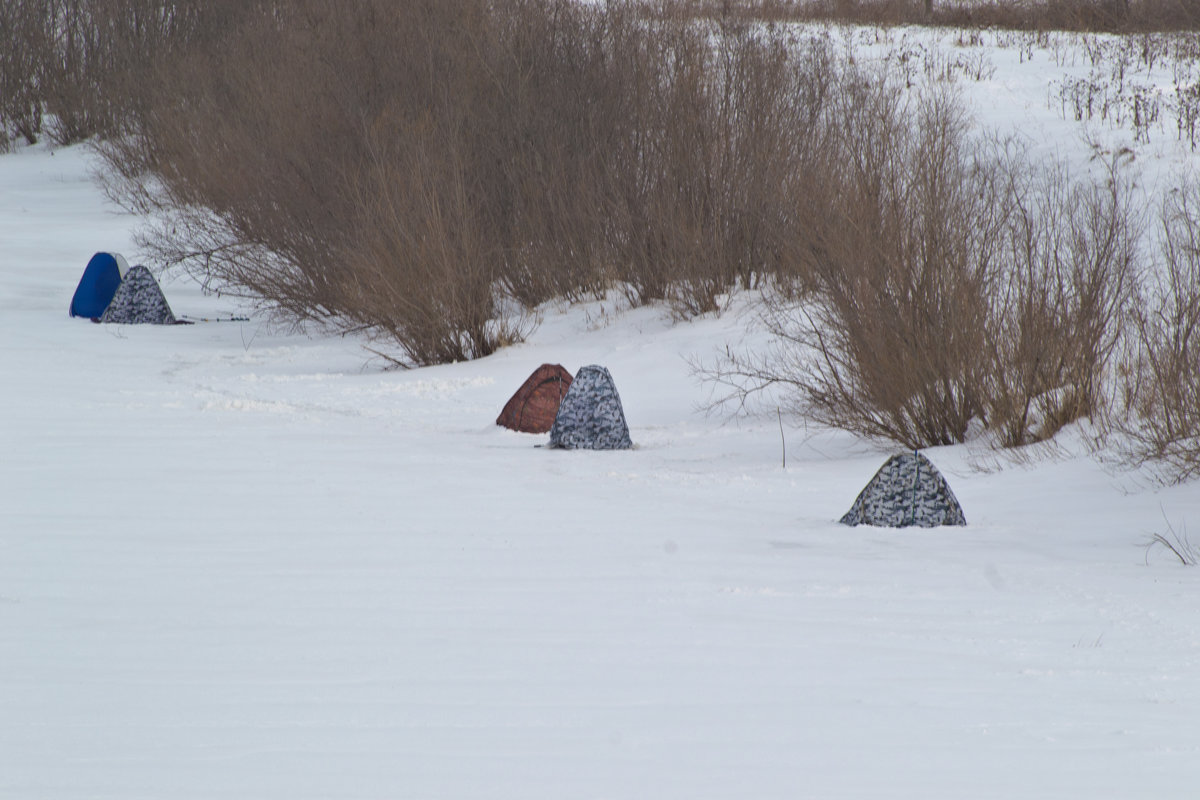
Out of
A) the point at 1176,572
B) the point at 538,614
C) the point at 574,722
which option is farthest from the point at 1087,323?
the point at 574,722

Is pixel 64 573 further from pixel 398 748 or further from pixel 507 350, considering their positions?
pixel 507 350

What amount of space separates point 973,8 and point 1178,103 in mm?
14403

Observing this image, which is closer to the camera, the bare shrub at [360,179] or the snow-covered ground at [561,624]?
the snow-covered ground at [561,624]

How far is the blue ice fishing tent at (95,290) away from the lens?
17.0 meters

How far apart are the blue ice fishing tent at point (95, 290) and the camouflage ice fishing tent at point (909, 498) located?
13.6 meters

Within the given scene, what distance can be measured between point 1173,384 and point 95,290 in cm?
1451

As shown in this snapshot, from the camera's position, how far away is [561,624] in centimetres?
405

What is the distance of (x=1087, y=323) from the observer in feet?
25.9

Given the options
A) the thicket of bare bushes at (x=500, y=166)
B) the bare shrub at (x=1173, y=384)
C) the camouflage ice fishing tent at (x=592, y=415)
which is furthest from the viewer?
the thicket of bare bushes at (x=500, y=166)

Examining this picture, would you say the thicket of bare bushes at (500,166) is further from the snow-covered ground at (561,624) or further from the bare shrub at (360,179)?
the snow-covered ground at (561,624)

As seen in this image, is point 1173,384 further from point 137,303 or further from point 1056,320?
point 137,303

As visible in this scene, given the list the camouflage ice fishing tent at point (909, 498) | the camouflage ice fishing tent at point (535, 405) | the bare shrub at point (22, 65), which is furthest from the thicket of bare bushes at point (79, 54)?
the camouflage ice fishing tent at point (909, 498)

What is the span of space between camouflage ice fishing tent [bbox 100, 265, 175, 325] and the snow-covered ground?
8402mm

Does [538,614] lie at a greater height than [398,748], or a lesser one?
lesser
